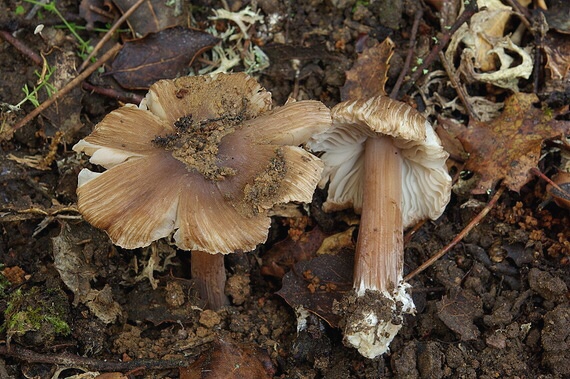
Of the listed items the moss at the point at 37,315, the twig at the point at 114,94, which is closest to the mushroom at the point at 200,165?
the moss at the point at 37,315

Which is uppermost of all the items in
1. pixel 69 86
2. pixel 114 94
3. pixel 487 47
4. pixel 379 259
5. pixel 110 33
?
pixel 110 33

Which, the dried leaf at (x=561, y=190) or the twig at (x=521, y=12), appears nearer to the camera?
the dried leaf at (x=561, y=190)

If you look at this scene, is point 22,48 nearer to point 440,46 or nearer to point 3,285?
point 3,285

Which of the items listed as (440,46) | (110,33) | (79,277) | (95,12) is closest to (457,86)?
(440,46)

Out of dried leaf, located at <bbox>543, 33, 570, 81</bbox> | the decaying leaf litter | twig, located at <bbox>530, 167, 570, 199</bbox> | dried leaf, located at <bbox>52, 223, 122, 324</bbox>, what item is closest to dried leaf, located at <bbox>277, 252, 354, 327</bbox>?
the decaying leaf litter

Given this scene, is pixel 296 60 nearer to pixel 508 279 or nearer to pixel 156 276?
pixel 156 276

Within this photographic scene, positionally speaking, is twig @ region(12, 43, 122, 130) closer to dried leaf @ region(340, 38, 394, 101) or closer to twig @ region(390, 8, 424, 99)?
dried leaf @ region(340, 38, 394, 101)

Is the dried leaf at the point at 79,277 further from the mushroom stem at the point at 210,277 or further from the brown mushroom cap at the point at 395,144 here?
the brown mushroom cap at the point at 395,144
